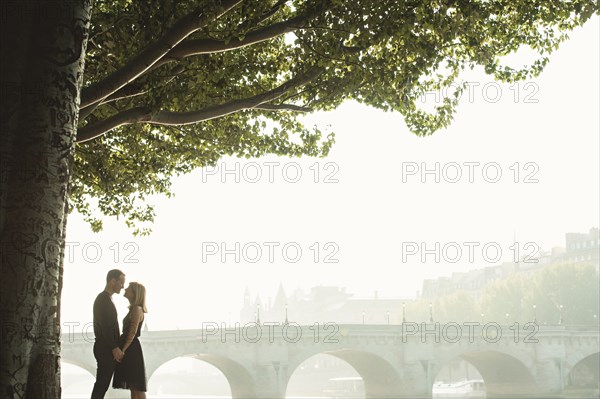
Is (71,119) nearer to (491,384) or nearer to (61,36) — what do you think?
(61,36)

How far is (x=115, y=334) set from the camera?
28.0 feet

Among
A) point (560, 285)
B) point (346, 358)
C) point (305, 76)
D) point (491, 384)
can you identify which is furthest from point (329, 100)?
point (560, 285)

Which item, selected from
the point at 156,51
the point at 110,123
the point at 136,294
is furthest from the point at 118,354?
the point at 156,51

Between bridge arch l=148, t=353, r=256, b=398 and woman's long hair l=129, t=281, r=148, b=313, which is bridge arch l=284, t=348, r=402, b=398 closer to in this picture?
bridge arch l=148, t=353, r=256, b=398

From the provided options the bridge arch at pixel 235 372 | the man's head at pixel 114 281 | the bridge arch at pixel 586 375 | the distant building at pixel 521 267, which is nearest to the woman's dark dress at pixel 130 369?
the man's head at pixel 114 281

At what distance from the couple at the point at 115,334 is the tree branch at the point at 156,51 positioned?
6.24ft

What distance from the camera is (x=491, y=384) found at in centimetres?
6756

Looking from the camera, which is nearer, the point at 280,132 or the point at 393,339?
the point at 280,132

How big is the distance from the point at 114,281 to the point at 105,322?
444 mm

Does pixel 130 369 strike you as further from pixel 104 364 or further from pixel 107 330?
pixel 107 330

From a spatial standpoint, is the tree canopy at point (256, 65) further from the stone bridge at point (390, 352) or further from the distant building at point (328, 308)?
the distant building at point (328, 308)

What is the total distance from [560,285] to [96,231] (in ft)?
214

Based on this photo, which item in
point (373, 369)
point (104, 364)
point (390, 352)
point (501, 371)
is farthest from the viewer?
point (501, 371)

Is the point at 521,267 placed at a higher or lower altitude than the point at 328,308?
higher
